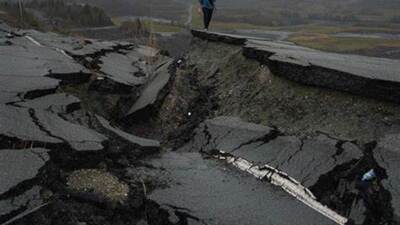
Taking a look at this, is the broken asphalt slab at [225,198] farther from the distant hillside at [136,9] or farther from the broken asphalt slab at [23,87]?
the distant hillside at [136,9]

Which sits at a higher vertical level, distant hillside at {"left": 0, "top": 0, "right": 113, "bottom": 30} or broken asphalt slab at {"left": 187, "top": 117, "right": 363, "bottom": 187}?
broken asphalt slab at {"left": 187, "top": 117, "right": 363, "bottom": 187}

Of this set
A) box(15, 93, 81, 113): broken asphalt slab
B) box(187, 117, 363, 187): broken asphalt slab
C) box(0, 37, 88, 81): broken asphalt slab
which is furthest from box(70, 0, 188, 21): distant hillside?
box(187, 117, 363, 187): broken asphalt slab

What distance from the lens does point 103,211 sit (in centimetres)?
418

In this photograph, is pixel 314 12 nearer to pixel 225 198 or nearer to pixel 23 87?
pixel 23 87

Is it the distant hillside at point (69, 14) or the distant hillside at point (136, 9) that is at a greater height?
the distant hillside at point (69, 14)

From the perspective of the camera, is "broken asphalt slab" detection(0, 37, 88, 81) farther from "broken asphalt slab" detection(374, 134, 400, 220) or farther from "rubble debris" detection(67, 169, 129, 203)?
"broken asphalt slab" detection(374, 134, 400, 220)

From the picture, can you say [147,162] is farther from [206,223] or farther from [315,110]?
[315,110]

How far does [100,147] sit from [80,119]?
1.13 metres

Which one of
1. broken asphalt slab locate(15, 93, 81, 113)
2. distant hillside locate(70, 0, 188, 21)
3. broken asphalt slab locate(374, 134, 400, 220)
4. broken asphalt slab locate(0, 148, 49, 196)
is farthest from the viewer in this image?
distant hillside locate(70, 0, 188, 21)

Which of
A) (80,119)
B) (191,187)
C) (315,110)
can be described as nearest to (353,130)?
(315,110)

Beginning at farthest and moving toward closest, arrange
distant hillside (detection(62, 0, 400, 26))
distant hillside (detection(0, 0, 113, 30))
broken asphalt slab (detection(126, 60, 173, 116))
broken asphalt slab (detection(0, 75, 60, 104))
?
distant hillside (detection(62, 0, 400, 26)) → distant hillside (detection(0, 0, 113, 30)) → broken asphalt slab (detection(126, 60, 173, 116)) → broken asphalt slab (detection(0, 75, 60, 104))

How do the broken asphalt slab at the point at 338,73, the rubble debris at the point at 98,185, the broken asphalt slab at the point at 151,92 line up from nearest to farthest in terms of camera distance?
the rubble debris at the point at 98,185, the broken asphalt slab at the point at 338,73, the broken asphalt slab at the point at 151,92

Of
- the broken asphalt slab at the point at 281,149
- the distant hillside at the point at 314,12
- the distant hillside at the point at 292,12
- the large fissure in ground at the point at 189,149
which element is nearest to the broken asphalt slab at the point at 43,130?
the large fissure in ground at the point at 189,149

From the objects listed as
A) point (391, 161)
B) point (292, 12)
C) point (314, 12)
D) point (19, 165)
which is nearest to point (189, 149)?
point (19, 165)
